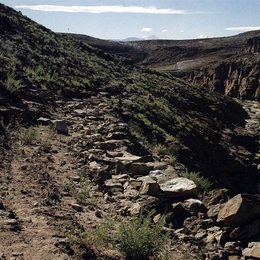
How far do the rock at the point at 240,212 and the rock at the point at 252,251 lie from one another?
1.29 ft

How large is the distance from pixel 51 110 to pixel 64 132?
2.00 metres

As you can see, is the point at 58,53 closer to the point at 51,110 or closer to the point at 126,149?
the point at 51,110

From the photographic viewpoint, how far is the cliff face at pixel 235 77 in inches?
1674

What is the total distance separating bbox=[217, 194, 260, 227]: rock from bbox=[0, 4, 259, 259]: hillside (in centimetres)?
19

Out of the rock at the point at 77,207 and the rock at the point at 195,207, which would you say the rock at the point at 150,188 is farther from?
the rock at the point at 77,207

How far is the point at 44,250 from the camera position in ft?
13.4

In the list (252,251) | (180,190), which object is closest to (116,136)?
(180,190)

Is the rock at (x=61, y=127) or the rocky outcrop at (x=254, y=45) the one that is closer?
the rock at (x=61, y=127)

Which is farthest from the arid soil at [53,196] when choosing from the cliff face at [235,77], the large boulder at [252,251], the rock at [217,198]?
the cliff face at [235,77]

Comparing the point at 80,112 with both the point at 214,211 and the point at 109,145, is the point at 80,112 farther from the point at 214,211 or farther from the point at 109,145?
the point at 214,211

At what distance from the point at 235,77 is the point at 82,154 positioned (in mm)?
42428

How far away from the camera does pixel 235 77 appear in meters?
46.6

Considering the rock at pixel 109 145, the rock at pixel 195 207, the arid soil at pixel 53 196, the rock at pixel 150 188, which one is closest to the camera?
the arid soil at pixel 53 196

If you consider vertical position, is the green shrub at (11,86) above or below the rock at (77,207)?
above
